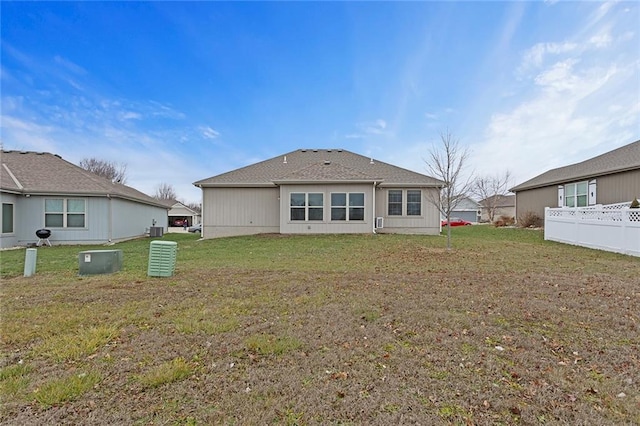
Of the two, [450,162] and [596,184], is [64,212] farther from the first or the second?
[596,184]

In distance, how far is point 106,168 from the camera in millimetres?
45531

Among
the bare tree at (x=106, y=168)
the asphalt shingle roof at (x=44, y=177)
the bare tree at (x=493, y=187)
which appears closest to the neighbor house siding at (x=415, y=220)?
the asphalt shingle roof at (x=44, y=177)

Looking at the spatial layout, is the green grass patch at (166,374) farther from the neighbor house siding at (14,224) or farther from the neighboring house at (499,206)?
the neighboring house at (499,206)

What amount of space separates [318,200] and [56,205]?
12953 mm

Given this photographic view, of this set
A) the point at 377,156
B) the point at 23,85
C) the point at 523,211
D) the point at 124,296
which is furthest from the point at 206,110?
the point at 523,211

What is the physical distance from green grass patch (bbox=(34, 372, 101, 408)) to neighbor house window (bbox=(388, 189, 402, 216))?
51.5 feet

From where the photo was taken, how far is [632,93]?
13.8 meters

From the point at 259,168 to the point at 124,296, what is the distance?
545 inches

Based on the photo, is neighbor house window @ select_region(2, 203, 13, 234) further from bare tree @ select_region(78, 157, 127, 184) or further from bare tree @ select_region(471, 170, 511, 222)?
bare tree @ select_region(471, 170, 511, 222)

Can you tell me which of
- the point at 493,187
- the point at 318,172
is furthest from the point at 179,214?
the point at 493,187

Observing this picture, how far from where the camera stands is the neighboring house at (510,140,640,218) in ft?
50.0

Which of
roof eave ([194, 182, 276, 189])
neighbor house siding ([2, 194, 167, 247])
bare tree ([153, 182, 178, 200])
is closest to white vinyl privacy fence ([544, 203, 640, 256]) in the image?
roof eave ([194, 182, 276, 189])

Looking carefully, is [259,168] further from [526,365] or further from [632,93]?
[632,93]

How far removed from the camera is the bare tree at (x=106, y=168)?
145ft
